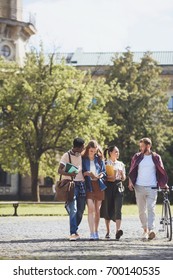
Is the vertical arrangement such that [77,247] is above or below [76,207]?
below

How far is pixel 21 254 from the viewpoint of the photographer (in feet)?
34.0

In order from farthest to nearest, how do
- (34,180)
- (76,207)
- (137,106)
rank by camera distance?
(137,106) → (34,180) → (76,207)

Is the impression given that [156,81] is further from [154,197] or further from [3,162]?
[154,197]

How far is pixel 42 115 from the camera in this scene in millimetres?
40750

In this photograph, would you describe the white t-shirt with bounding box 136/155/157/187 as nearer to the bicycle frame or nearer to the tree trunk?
the bicycle frame

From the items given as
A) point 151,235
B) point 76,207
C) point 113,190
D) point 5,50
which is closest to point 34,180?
point 5,50

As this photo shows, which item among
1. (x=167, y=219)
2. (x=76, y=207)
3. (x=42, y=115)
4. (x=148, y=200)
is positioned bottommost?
(x=167, y=219)

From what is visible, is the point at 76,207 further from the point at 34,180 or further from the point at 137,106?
the point at 137,106

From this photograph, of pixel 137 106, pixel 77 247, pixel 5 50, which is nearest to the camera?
pixel 77 247

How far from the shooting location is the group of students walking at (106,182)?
13438 mm

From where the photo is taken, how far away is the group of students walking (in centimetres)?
1344

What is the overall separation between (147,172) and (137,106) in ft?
120

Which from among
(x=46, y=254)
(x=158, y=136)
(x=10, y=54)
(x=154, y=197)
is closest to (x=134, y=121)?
(x=158, y=136)

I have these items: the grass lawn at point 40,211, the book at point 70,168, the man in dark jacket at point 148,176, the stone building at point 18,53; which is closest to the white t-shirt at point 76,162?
the book at point 70,168
